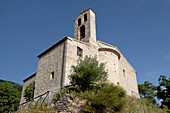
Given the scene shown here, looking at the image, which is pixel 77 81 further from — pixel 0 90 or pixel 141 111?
pixel 0 90

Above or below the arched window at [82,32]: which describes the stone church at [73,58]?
below

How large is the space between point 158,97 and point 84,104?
17.4 meters

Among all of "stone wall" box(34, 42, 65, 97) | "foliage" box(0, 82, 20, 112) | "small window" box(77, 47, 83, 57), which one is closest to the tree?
"stone wall" box(34, 42, 65, 97)

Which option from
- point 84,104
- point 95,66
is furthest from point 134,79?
point 84,104

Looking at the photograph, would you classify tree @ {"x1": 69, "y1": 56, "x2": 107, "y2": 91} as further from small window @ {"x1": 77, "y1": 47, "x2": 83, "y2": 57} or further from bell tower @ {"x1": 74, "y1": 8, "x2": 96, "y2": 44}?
bell tower @ {"x1": 74, "y1": 8, "x2": 96, "y2": 44}

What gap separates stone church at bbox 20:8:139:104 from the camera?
1508 cm

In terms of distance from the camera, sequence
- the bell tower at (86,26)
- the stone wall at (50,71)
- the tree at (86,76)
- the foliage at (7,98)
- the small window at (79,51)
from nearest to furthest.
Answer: the tree at (86,76) < the stone wall at (50,71) < the foliage at (7,98) < the small window at (79,51) < the bell tower at (86,26)

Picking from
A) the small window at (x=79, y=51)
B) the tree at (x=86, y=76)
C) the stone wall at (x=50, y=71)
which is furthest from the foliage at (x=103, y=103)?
the small window at (x=79, y=51)

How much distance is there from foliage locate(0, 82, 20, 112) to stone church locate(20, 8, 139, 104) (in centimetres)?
351

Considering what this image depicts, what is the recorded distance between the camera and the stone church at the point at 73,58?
1508cm

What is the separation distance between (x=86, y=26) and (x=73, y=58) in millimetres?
6934

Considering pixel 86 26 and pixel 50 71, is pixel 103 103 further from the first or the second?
pixel 86 26

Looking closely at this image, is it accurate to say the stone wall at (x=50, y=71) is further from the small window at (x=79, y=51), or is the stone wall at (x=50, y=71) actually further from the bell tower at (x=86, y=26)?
the bell tower at (x=86, y=26)

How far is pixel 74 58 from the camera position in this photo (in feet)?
52.9
